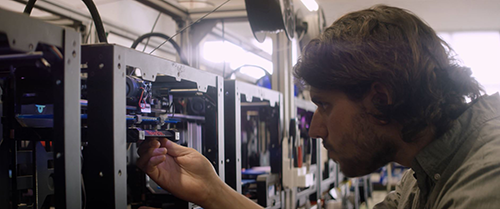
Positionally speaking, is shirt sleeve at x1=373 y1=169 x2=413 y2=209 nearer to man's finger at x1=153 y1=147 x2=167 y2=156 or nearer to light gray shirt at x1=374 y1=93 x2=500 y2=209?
light gray shirt at x1=374 y1=93 x2=500 y2=209

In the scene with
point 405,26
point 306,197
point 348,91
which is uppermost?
point 405,26

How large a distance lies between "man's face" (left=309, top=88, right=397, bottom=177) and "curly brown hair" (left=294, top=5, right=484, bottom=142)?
3cm

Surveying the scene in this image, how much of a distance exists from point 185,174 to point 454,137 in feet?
2.02

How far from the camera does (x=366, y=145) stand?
1067 mm

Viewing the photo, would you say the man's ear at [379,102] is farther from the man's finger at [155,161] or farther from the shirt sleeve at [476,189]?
the man's finger at [155,161]

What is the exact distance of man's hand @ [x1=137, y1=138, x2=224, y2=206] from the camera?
1.05m

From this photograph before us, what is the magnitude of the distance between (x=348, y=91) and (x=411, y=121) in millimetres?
159

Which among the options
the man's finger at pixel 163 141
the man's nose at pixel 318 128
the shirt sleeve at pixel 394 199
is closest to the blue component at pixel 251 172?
the shirt sleeve at pixel 394 199

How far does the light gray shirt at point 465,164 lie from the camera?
2.63 feet

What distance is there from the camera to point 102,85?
81 centimetres

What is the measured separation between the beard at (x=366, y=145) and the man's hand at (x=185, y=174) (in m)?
0.33

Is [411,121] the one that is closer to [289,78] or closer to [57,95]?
[57,95]

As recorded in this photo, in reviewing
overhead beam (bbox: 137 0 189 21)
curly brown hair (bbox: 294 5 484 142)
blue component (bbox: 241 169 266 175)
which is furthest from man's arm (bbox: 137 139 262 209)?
overhead beam (bbox: 137 0 189 21)

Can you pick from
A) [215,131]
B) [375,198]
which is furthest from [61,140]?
[375,198]
